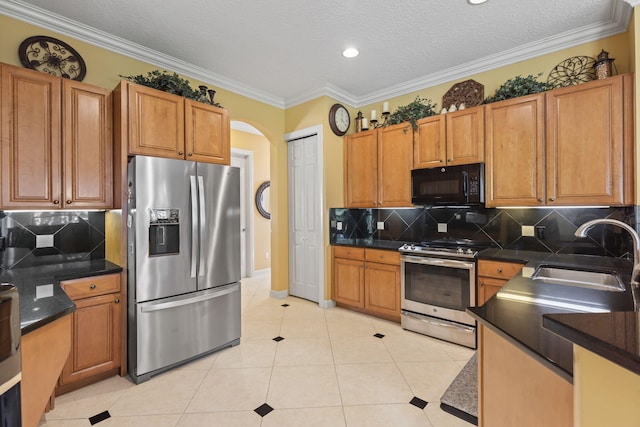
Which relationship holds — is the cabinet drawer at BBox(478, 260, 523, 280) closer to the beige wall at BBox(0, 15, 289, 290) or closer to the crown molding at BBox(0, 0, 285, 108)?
the beige wall at BBox(0, 15, 289, 290)

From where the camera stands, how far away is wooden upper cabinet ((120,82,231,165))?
2.39 metres

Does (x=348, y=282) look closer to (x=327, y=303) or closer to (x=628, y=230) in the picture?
(x=327, y=303)

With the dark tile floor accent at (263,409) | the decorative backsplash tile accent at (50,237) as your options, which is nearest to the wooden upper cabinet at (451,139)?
the dark tile floor accent at (263,409)

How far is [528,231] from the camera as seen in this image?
2.98 meters

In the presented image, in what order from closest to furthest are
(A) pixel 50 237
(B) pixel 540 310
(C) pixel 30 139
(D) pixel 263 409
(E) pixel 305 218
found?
1. (B) pixel 540 310
2. (D) pixel 263 409
3. (C) pixel 30 139
4. (A) pixel 50 237
5. (E) pixel 305 218

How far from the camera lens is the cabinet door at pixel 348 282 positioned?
3695 millimetres

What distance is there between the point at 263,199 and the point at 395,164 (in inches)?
126

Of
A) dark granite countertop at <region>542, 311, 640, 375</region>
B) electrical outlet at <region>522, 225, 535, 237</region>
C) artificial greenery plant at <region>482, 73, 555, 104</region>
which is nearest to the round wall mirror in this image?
artificial greenery plant at <region>482, 73, 555, 104</region>

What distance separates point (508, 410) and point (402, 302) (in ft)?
7.37

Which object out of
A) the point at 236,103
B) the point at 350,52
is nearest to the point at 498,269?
the point at 350,52

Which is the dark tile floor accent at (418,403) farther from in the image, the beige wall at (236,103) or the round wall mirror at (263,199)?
the round wall mirror at (263,199)

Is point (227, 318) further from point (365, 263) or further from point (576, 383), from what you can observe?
point (576, 383)

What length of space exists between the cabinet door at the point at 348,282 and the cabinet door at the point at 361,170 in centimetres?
76

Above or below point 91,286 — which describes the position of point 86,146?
above
